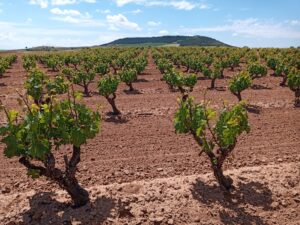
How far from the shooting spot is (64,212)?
11.1 metres

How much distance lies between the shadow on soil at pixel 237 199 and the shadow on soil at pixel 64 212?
302 centimetres

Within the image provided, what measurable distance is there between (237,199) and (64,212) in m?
5.52

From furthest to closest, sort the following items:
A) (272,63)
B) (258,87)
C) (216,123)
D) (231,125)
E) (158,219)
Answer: (272,63)
(258,87)
(216,123)
(231,125)
(158,219)

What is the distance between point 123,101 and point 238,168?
1505 cm

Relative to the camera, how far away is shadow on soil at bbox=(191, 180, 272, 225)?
36.2ft

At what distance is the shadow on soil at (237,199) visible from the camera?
11.0 m

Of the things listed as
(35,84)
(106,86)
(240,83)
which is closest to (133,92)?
(106,86)

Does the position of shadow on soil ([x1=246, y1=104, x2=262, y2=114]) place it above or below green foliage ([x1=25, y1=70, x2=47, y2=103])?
below

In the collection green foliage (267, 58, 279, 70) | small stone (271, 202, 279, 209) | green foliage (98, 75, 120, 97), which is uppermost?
green foliage (267, 58, 279, 70)

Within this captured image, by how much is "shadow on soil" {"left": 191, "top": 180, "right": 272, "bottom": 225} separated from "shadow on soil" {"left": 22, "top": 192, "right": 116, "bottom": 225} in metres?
3.02

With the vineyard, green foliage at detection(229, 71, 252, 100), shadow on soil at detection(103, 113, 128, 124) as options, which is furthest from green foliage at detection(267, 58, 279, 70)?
shadow on soil at detection(103, 113, 128, 124)

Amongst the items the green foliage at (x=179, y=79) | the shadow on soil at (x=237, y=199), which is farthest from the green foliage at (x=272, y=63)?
the shadow on soil at (x=237, y=199)

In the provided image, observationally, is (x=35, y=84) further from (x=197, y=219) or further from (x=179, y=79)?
(x=197, y=219)

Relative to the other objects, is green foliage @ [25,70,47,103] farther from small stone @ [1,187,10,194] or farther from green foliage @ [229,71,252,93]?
green foliage @ [229,71,252,93]
